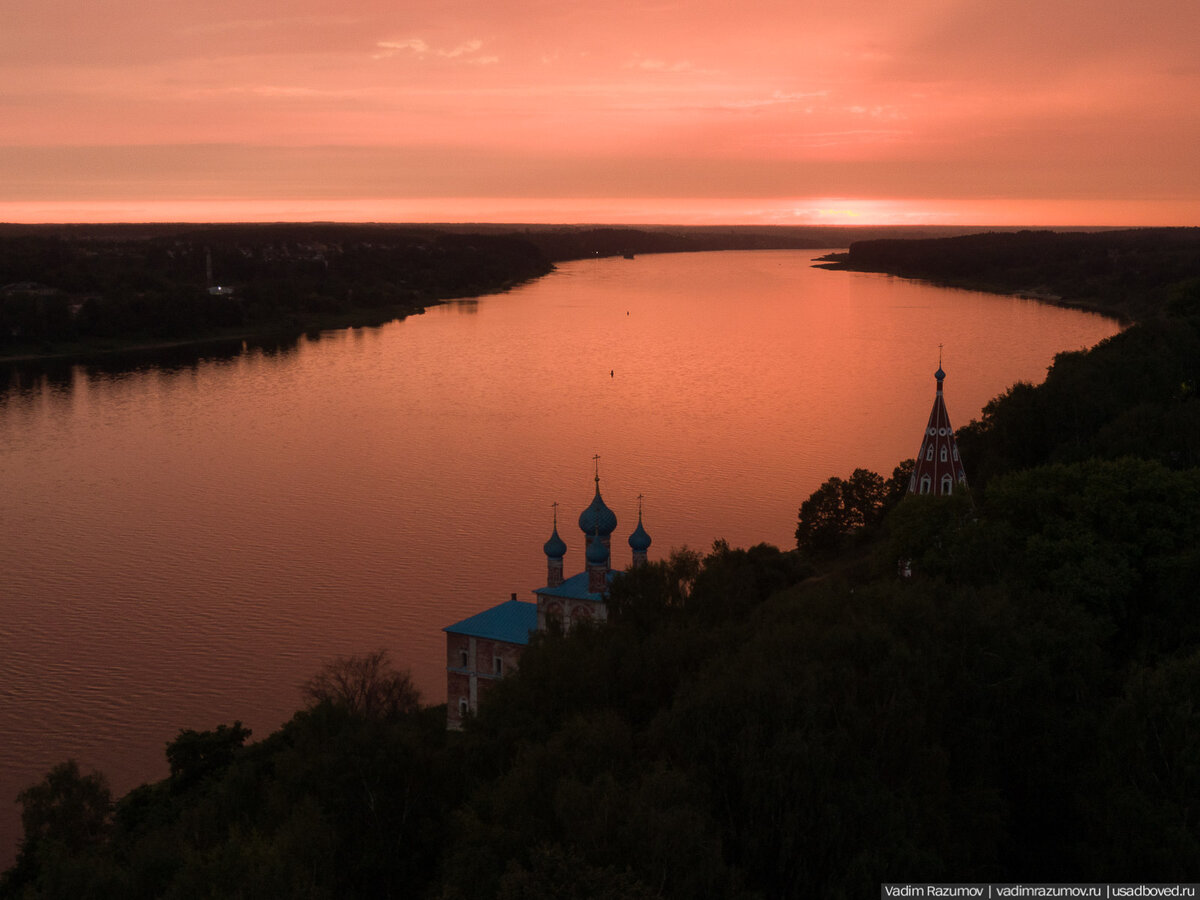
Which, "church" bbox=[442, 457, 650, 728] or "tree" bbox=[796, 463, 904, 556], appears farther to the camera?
"tree" bbox=[796, 463, 904, 556]

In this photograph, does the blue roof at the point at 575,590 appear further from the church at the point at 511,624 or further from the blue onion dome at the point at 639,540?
the blue onion dome at the point at 639,540

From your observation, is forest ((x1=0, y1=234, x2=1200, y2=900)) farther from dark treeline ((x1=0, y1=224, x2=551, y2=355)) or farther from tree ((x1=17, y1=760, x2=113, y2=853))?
dark treeline ((x1=0, y1=224, x2=551, y2=355))

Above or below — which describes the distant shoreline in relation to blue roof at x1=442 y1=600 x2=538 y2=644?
above

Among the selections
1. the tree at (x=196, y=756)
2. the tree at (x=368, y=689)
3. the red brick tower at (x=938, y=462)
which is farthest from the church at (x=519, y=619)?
the tree at (x=196, y=756)

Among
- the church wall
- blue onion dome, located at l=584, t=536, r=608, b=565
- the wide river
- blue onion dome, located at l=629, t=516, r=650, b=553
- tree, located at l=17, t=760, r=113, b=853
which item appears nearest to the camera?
tree, located at l=17, t=760, r=113, b=853

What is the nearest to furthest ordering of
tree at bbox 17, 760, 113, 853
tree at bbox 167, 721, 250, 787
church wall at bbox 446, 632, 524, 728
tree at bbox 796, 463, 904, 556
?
1. tree at bbox 17, 760, 113, 853
2. tree at bbox 167, 721, 250, 787
3. church wall at bbox 446, 632, 524, 728
4. tree at bbox 796, 463, 904, 556

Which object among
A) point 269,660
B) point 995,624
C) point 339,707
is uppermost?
point 995,624

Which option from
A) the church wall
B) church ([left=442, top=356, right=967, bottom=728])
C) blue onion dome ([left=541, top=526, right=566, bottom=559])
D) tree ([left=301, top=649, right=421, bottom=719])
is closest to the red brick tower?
church ([left=442, top=356, right=967, bottom=728])

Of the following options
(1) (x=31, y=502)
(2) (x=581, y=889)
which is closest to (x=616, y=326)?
(1) (x=31, y=502)

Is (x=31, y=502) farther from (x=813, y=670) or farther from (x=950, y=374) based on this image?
(x=950, y=374)
